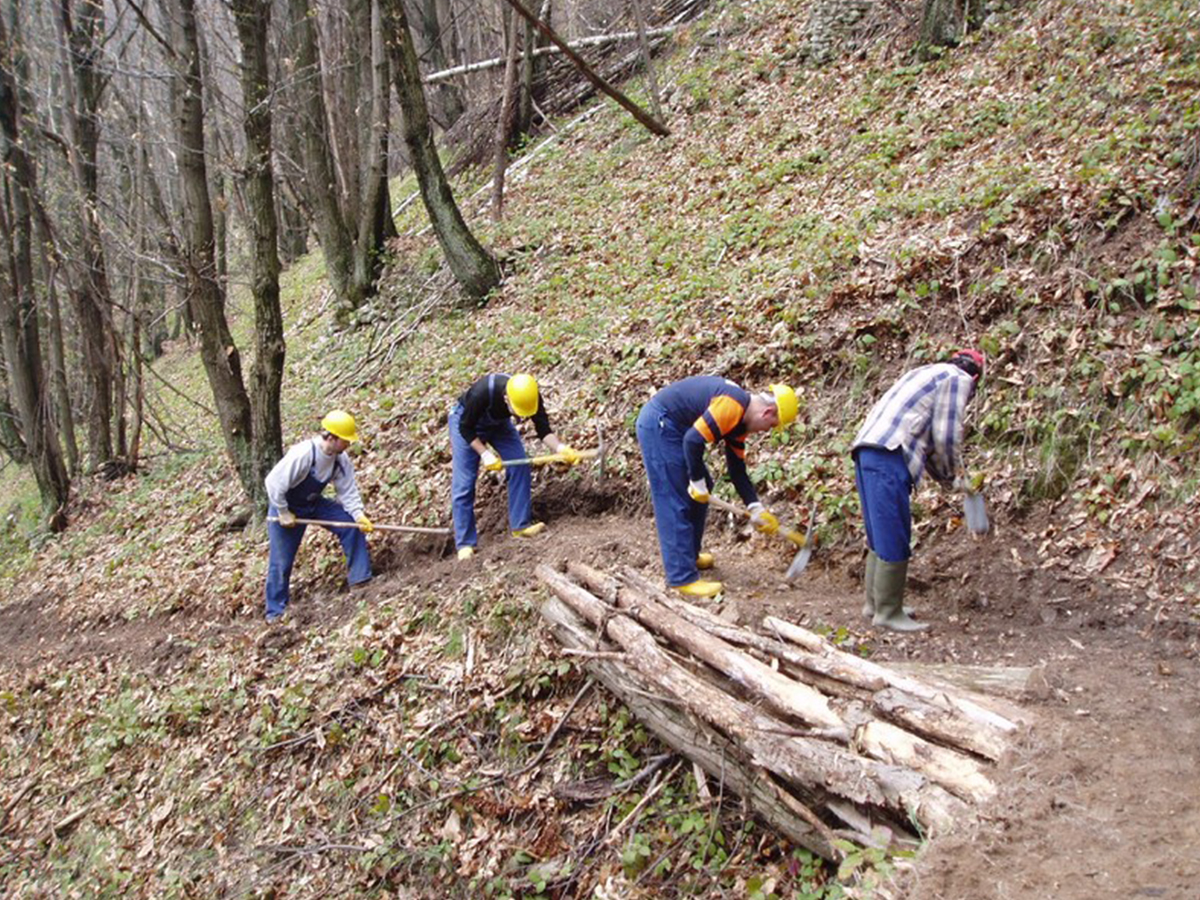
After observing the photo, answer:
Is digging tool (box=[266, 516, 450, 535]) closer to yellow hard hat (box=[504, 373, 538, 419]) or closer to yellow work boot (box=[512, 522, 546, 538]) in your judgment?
yellow work boot (box=[512, 522, 546, 538])

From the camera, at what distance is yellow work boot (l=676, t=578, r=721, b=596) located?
5660 mm

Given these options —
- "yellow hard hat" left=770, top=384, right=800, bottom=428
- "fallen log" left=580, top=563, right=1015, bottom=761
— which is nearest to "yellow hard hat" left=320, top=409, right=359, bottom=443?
"fallen log" left=580, top=563, right=1015, bottom=761

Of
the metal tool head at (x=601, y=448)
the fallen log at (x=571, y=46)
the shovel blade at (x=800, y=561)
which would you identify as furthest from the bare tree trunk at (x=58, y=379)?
the shovel blade at (x=800, y=561)

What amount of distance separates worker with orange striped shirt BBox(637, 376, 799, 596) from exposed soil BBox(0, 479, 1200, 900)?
0.42 m

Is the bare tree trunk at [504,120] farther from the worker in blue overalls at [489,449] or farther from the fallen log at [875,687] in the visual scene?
the fallen log at [875,687]

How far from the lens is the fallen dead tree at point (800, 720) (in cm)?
333

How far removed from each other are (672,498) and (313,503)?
4.05 m

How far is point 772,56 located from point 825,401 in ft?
28.3

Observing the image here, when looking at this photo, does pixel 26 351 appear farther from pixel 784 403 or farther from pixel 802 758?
pixel 802 758

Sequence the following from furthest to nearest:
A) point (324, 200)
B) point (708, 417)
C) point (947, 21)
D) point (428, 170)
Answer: point (324, 200), point (428, 170), point (947, 21), point (708, 417)

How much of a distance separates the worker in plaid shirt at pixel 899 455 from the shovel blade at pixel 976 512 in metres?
0.38

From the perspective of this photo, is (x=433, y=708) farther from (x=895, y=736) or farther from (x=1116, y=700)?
(x=1116, y=700)

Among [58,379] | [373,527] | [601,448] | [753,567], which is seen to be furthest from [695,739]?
[58,379]

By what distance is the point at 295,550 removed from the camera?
812cm
